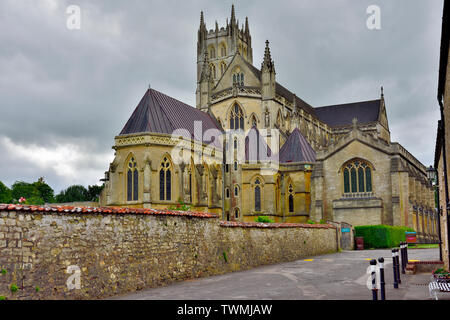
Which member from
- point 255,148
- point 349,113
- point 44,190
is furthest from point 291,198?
point 44,190

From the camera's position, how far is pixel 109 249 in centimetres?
1346

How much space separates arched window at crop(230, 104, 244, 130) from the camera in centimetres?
5484

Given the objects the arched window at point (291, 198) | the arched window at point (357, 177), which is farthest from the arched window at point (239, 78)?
the arched window at point (357, 177)

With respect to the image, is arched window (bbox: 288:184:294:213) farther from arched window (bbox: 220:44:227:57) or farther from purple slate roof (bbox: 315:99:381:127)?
arched window (bbox: 220:44:227:57)

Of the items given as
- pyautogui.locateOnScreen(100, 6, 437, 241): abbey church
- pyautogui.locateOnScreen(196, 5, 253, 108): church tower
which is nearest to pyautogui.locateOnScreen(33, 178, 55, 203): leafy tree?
pyautogui.locateOnScreen(196, 5, 253, 108): church tower

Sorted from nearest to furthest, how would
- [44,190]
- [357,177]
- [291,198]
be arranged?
[357,177] → [291,198] → [44,190]

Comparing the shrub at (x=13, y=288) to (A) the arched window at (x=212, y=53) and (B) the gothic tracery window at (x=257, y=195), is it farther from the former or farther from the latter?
(A) the arched window at (x=212, y=53)

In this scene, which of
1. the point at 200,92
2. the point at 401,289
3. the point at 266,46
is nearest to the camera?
the point at 401,289

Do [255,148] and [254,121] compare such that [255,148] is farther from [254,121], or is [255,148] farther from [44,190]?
[44,190]

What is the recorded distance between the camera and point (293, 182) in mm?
47125

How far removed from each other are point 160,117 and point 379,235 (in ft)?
63.6

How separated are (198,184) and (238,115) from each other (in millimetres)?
15563
